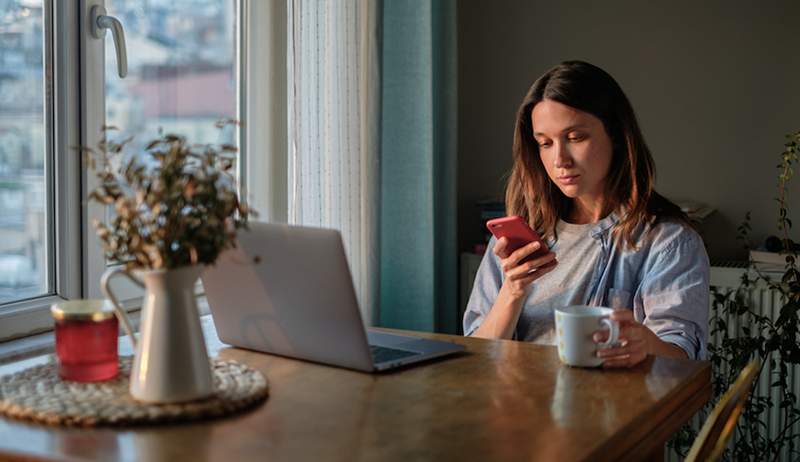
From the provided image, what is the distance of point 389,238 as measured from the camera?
9.11 ft

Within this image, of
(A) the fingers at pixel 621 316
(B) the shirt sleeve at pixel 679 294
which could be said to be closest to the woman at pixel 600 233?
(B) the shirt sleeve at pixel 679 294

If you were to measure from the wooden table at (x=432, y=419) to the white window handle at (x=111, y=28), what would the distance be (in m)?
0.85

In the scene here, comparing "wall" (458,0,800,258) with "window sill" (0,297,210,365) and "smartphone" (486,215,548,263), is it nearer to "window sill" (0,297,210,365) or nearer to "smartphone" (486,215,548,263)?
"smartphone" (486,215,548,263)

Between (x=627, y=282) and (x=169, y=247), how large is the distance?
3.24 ft

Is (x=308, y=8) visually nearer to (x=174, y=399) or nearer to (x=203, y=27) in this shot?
(x=203, y=27)

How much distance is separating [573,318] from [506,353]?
15 centimetres

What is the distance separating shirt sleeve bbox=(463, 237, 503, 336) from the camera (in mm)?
2006

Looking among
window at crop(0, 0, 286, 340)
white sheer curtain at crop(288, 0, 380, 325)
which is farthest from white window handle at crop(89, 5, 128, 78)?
white sheer curtain at crop(288, 0, 380, 325)

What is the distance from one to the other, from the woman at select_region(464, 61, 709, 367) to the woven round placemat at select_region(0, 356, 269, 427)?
2.11ft

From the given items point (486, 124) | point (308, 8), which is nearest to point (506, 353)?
point (308, 8)

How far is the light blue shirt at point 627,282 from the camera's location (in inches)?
68.7

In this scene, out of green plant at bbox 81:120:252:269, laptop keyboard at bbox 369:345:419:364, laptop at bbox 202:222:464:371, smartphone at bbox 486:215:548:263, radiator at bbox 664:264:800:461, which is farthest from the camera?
radiator at bbox 664:264:800:461

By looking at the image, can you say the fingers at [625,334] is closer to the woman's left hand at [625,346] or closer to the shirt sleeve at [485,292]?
the woman's left hand at [625,346]

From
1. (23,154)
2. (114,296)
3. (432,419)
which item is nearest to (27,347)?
(23,154)
